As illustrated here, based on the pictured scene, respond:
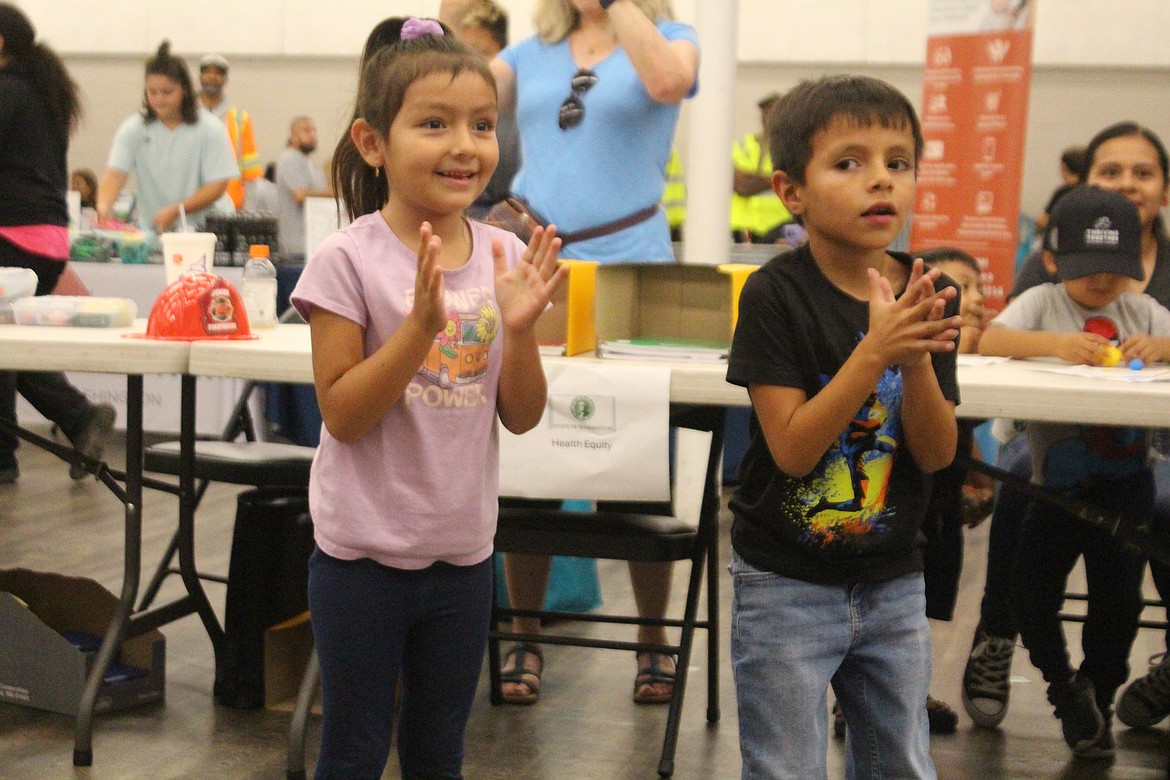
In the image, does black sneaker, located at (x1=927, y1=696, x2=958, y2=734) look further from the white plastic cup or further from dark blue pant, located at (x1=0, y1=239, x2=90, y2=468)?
dark blue pant, located at (x1=0, y1=239, x2=90, y2=468)

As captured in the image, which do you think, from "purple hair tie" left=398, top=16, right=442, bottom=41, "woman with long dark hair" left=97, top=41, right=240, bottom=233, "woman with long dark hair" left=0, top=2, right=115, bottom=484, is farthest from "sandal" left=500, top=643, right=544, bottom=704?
"woman with long dark hair" left=97, top=41, right=240, bottom=233

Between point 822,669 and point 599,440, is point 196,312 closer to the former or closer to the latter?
point 599,440

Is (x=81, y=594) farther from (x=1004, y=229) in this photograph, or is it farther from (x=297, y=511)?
(x=1004, y=229)

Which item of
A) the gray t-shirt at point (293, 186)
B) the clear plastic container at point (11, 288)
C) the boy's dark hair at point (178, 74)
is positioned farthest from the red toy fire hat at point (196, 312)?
the gray t-shirt at point (293, 186)

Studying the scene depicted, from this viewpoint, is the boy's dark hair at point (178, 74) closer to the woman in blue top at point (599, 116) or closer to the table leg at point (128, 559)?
the woman in blue top at point (599, 116)

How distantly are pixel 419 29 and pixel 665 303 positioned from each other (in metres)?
1.13

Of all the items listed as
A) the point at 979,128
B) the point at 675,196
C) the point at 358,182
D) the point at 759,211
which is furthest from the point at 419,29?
the point at 675,196

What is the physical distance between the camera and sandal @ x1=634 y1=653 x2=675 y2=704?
2976 millimetres

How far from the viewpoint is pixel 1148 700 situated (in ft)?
9.23

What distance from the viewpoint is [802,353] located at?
5.05ft

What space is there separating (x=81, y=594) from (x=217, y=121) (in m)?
3.73

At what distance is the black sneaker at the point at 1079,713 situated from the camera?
271cm

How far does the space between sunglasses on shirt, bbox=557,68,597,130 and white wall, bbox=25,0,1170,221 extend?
20.4 feet

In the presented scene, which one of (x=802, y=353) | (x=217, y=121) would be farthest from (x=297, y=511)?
(x=217, y=121)
